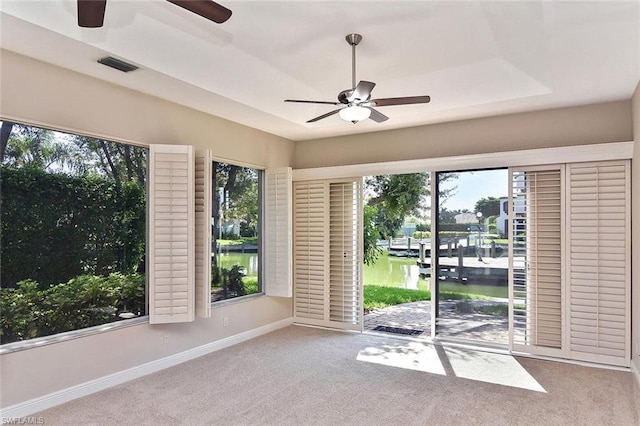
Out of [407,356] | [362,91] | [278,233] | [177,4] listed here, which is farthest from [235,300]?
[177,4]

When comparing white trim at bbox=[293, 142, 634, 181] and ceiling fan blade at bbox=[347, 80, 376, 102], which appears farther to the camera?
white trim at bbox=[293, 142, 634, 181]

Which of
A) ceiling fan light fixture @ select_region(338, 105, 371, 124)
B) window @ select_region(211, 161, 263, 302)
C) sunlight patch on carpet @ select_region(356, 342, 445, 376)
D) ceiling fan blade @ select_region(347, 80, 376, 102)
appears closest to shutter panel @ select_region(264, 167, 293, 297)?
window @ select_region(211, 161, 263, 302)

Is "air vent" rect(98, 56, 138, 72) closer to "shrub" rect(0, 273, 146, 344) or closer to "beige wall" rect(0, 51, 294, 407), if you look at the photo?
"beige wall" rect(0, 51, 294, 407)

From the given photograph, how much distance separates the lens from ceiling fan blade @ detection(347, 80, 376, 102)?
280 cm

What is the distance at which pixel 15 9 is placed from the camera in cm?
254

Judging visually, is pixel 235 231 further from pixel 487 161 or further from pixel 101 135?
pixel 487 161

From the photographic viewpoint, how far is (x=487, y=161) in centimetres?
473

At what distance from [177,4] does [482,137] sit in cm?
391

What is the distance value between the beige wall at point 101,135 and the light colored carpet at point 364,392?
0.24m

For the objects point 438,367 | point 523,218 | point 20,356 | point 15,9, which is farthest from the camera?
point 523,218

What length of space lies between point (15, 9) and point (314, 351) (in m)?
3.99

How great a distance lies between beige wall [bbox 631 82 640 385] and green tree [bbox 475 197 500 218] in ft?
4.16

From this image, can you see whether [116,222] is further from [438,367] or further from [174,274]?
[438,367]

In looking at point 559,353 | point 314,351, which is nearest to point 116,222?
point 314,351
